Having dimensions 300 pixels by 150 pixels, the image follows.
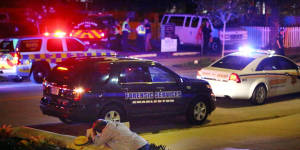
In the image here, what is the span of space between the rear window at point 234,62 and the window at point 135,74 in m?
3.96

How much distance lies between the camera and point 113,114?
9594mm

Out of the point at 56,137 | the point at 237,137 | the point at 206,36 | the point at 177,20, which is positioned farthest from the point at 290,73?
the point at 177,20

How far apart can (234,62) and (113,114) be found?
5.08 m

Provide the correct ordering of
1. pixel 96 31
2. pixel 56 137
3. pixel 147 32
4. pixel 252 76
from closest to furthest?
pixel 56 137 < pixel 252 76 < pixel 96 31 < pixel 147 32

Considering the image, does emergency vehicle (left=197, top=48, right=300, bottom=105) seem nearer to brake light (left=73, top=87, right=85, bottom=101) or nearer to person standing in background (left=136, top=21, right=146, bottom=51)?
brake light (left=73, top=87, right=85, bottom=101)

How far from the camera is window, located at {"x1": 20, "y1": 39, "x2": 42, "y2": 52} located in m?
15.7

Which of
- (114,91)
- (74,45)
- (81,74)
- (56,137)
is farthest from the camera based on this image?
(74,45)

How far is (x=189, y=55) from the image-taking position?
25734 millimetres

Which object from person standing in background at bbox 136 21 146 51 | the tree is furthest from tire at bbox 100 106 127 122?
the tree

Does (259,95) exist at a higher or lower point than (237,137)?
higher

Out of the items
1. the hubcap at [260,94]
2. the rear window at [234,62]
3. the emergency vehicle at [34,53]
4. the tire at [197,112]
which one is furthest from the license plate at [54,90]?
the emergency vehicle at [34,53]

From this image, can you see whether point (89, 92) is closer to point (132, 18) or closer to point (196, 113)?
point (196, 113)

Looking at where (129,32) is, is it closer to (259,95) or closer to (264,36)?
(264,36)

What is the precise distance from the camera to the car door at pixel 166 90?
33.4 feet
